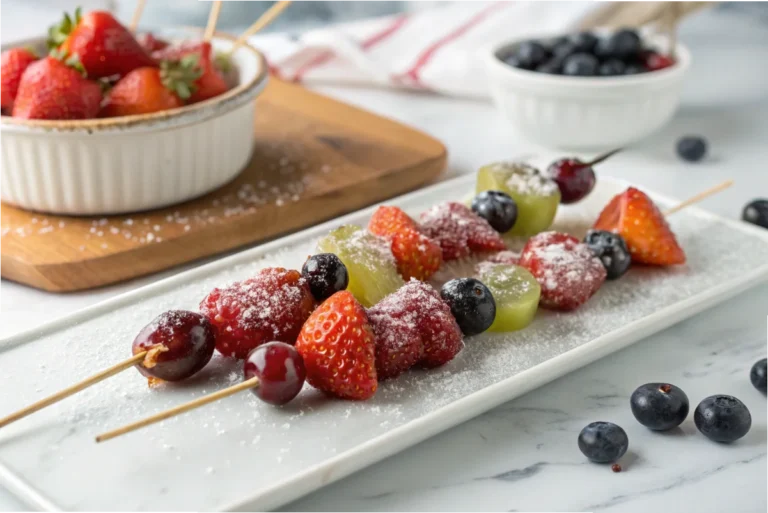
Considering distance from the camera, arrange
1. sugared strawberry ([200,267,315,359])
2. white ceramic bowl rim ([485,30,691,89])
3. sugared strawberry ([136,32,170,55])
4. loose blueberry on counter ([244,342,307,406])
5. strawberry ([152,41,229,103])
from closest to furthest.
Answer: loose blueberry on counter ([244,342,307,406]) → sugared strawberry ([200,267,315,359]) → strawberry ([152,41,229,103]) → sugared strawberry ([136,32,170,55]) → white ceramic bowl rim ([485,30,691,89])

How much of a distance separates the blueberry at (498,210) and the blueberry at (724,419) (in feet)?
1.90

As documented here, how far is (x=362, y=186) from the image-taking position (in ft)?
7.11

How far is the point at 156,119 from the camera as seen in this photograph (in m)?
1.87

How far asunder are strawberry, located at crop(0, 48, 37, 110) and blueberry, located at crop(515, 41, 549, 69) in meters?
1.22

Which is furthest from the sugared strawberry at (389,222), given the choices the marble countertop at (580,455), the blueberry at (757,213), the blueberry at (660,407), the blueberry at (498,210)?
the blueberry at (757,213)

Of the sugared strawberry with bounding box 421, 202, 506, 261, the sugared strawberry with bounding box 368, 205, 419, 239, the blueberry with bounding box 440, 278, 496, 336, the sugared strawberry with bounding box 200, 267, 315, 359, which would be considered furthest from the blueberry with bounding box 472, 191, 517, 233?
the sugared strawberry with bounding box 200, 267, 315, 359

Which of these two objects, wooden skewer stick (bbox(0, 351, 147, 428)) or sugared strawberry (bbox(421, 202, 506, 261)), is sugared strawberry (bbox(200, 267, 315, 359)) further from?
sugared strawberry (bbox(421, 202, 506, 261))

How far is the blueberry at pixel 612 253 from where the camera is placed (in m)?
1.70

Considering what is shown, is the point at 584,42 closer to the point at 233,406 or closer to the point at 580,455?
the point at 580,455

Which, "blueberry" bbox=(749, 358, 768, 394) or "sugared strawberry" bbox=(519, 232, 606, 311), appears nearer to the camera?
"blueberry" bbox=(749, 358, 768, 394)

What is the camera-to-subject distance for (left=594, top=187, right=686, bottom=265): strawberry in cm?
176

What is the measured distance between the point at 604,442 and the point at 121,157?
1122 millimetres

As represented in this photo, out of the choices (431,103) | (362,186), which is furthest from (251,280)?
(431,103)

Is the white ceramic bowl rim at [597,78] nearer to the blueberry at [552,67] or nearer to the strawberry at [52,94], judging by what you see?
the blueberry at [552,67]
